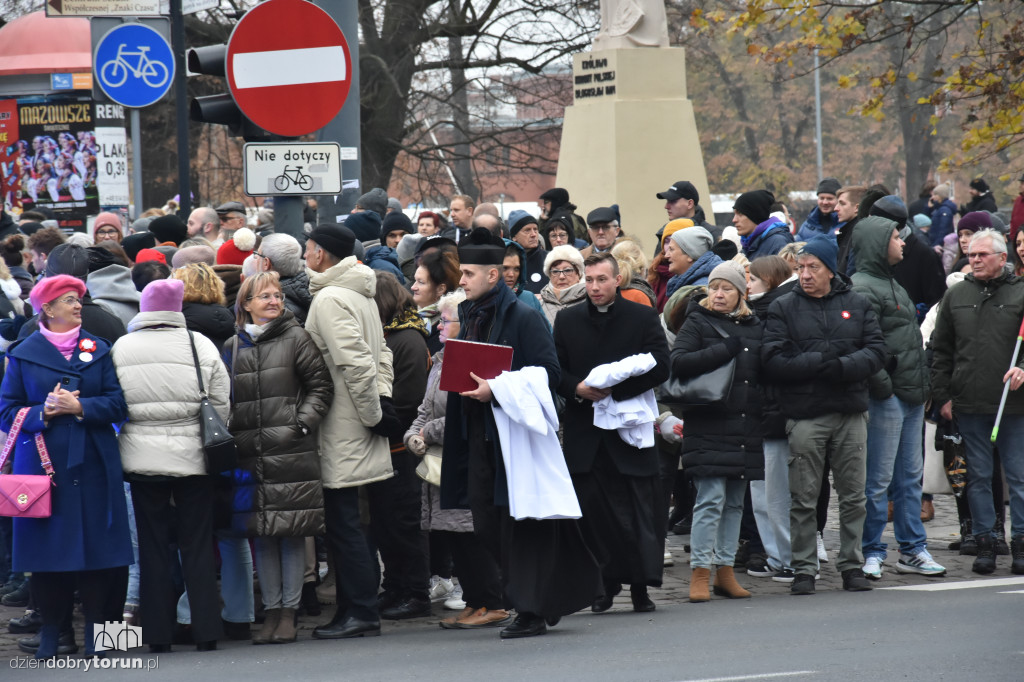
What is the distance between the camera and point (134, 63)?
38.1 ft

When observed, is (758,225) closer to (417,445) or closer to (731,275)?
(731,275)

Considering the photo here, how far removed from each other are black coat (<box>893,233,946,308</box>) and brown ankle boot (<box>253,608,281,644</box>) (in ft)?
18.2

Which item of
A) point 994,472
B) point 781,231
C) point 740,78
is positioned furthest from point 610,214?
A: point 740,78

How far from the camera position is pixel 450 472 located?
756 cm

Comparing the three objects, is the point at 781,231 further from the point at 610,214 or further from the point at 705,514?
the point at 705,514

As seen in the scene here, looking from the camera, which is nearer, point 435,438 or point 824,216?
point 435,438

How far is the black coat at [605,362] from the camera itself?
781 centimetres

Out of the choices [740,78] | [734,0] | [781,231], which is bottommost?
[781,231]

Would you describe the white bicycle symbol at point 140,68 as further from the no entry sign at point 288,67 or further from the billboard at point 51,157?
the billboard at point 51,157

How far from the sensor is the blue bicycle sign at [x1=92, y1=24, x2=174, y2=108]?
11.5 metres

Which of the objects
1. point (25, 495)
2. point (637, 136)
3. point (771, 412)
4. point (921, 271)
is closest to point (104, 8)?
point (25, 495)

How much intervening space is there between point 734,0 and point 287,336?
19008 millimetres

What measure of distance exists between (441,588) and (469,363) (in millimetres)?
2167

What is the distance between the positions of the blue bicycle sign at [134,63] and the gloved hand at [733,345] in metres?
5.48
